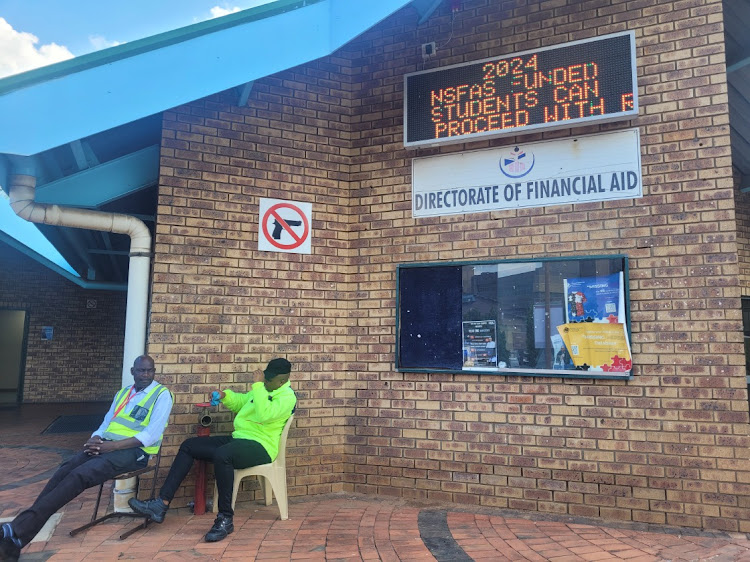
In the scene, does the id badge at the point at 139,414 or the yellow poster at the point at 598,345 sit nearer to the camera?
the id badge at the point at 139,414

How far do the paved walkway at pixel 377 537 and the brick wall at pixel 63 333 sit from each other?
805 centimetres

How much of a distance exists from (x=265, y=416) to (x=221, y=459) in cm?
45

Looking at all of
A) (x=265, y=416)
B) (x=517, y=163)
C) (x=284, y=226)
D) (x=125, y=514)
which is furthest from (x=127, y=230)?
(x=517, y=163)

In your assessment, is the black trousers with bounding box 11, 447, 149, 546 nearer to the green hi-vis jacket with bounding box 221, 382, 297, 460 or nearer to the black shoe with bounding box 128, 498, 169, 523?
the black shoe with bounding box 128, 498, 169, 523

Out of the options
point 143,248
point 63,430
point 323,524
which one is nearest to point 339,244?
point 143,248

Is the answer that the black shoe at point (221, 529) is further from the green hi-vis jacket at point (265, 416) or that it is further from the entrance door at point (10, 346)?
the entrance door at point (10, 346)

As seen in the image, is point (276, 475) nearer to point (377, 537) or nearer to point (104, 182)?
point (377, 537)

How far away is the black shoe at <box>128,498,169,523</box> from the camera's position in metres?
3.99

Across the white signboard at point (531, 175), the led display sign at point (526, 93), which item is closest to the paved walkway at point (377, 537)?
the white signboard at point (531, 175)

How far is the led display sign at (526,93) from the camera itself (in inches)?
175

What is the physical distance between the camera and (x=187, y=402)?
4.76 metres

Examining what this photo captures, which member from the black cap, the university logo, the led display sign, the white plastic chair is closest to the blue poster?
the university logo

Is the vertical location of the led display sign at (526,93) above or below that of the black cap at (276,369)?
above

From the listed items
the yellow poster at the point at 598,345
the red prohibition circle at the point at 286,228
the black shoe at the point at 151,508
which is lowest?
the black shoe at the point at 151,508
